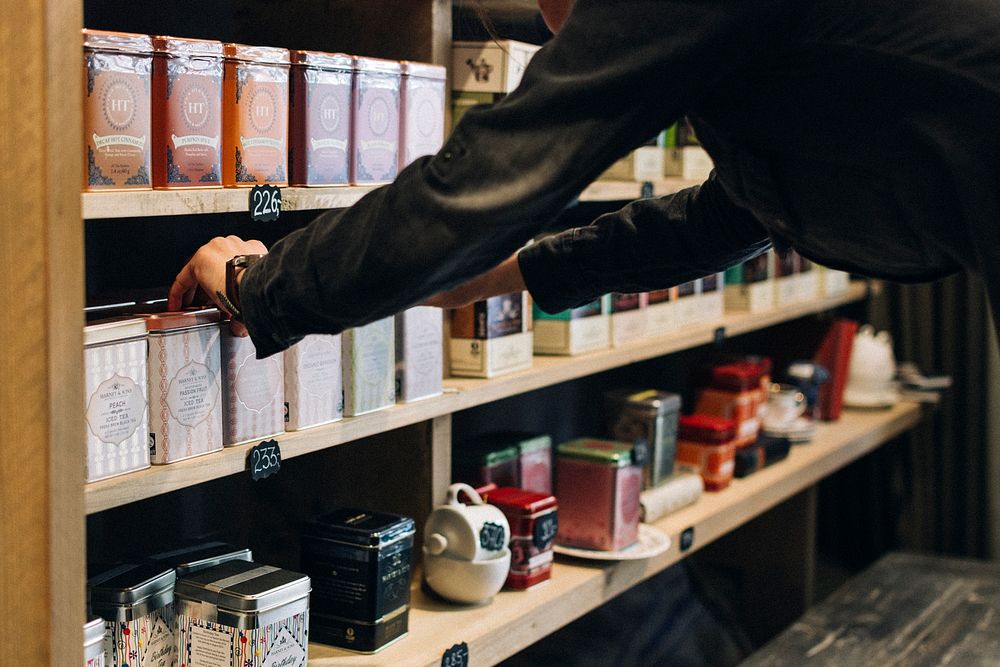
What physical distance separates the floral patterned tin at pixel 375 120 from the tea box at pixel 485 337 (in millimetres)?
383

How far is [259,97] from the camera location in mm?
1548

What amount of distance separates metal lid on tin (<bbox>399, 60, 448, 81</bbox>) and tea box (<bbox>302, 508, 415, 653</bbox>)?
0.67 metres

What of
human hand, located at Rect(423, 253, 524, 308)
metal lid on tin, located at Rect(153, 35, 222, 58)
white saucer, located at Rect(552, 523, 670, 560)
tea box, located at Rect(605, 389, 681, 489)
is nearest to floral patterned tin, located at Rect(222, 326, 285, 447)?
human hand, located at Rect(423, 253, 524, 308)

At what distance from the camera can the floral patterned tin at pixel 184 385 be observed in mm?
1437

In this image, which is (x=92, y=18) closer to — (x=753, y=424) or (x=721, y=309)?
(x=721, y=309)

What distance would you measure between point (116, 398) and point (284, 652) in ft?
1.31

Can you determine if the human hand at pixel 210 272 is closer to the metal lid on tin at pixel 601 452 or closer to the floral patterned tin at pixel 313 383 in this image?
the floral patterned tin at pixel 313 383

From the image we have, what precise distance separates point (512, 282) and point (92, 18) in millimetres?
710

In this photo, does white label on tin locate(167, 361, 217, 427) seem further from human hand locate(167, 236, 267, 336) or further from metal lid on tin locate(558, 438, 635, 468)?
metal lid on tin locate(558, 438, 635, 468)

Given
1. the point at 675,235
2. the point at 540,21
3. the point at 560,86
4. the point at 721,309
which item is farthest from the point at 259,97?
the point at 721,309

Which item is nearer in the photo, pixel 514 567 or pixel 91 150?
pixel 91 150

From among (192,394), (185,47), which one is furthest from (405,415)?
(185,47)

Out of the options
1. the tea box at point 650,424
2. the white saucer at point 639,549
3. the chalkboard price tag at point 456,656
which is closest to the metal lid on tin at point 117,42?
the chalkboard price tag at point 456,656

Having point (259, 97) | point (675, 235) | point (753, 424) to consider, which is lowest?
point (753, 424)
